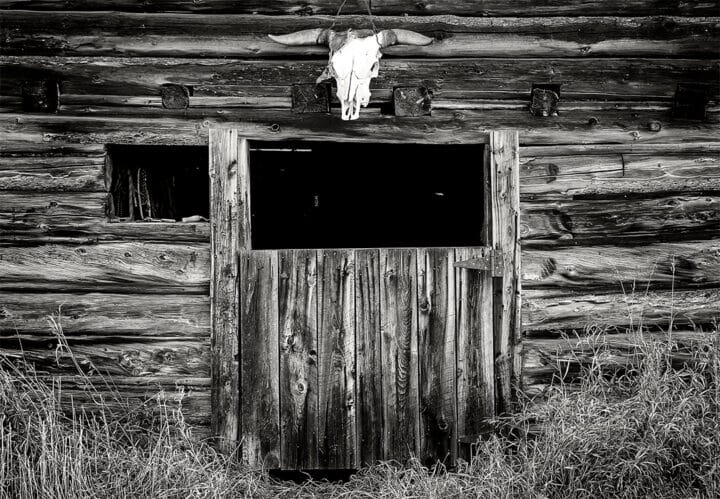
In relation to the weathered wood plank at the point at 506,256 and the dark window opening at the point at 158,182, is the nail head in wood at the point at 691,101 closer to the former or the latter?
the weathered wood plank at the point at 506,256

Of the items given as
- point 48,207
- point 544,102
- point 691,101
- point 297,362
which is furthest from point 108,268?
point 691,101

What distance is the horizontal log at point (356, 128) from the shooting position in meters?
4.24

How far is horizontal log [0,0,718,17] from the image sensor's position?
4.29 metres

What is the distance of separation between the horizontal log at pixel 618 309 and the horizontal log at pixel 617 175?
2.10ft

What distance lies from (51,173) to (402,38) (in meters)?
2.29

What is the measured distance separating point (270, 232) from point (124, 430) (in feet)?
15.0

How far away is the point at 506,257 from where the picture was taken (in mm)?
4336

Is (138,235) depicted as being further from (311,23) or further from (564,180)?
(564,180)

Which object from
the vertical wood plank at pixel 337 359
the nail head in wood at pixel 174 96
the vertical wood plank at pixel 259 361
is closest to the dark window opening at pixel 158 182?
the nail head in wood at pixel 174 96

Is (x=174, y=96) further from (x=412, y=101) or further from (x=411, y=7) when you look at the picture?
(x=411, y=7)

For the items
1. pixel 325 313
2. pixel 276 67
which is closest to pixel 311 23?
pixel 276 67

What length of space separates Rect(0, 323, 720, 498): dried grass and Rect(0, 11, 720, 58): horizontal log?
179 centimetres

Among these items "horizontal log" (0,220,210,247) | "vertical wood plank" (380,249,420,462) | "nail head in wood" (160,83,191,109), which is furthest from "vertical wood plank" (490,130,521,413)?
"nail head in wood" (160,83,191,109)

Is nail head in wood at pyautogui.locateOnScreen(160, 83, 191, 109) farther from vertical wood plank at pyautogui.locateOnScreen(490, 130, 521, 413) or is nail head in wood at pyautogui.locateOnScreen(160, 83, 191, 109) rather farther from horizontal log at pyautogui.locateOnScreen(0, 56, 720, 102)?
vertical wood plank at pyautogui.locateOnScreen(490, 130, 521, 413)
